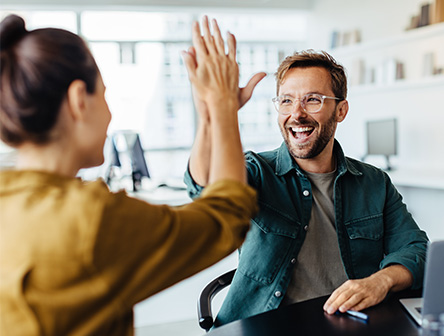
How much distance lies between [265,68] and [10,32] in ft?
22.3

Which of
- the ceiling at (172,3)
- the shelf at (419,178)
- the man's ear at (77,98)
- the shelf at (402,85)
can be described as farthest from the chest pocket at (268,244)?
the ceiling at (172,3)

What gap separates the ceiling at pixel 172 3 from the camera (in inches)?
226

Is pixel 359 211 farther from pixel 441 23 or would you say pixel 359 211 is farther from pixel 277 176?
pixel 441 23

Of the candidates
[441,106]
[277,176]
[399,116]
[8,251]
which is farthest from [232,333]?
A: [399,116]

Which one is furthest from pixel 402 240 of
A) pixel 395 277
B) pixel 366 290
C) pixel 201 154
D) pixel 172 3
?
pixel 172 3

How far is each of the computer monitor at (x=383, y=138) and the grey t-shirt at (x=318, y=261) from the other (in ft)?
11.5

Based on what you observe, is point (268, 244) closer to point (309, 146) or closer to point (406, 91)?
point (309, 146)

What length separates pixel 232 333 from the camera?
45.4 inches

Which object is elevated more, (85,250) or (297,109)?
(297,109)

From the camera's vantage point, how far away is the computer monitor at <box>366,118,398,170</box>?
5012 millimetres

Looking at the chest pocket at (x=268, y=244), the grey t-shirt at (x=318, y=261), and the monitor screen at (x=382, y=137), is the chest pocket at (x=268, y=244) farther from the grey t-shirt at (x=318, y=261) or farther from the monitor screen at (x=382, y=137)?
the monitor screen at (x=382, y=137)

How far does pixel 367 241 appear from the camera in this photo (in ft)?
5.57

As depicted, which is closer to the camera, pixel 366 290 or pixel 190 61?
pixel 190 61

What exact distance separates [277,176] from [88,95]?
3.23 ft
